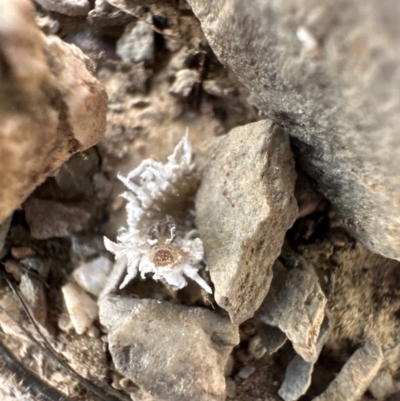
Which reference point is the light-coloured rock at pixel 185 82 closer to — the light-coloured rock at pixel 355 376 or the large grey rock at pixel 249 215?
the large grey rock at pixel 249 215

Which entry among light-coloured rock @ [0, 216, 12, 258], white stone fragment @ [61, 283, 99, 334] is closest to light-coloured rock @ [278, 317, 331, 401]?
white stone fragment @ [61, 283, 99, 334]

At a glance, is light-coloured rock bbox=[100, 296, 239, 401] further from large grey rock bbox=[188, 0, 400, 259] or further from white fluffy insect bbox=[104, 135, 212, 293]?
large grey rock bbox=[188, 0, 400, 259]

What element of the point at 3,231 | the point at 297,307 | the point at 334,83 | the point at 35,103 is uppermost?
the point at 334,83

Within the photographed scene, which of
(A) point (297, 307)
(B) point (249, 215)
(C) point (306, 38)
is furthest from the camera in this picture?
(A) point (297, 307)

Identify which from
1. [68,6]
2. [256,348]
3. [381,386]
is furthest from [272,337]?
[68,6]

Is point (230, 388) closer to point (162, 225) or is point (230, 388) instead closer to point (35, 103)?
point (162, 225)

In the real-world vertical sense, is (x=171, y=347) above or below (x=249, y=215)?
below

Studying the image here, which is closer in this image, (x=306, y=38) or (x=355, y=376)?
(x=306, y=38)
